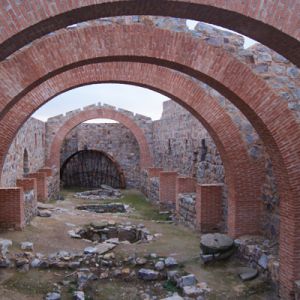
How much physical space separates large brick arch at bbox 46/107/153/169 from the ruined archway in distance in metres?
11.5

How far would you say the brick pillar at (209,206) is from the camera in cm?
1001

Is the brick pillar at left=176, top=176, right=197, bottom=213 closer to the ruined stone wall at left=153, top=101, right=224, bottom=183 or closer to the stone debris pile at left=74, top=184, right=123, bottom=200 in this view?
the ruined stone wall at left=153, top=101, right=224, bottom=183

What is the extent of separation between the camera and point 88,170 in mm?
24141

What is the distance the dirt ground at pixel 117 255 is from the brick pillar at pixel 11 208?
29cm

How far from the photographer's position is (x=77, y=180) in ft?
79.4

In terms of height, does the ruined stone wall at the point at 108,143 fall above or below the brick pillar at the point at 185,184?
above

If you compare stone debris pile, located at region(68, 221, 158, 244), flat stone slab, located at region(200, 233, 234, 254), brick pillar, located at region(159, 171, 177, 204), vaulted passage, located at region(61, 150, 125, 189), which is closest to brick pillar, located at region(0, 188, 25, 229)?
stone debris pile, located at region(68, 221, 158, 244)

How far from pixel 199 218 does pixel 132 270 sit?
3.12 meters

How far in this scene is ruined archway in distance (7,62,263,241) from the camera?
8.38 meters

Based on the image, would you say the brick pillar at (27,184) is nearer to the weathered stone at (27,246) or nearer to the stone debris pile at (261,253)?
the weathered stone at (27,246)

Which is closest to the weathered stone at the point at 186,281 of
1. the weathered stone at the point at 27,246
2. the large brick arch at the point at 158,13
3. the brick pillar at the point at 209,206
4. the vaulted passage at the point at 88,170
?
the brick pillar at the point at 209,206

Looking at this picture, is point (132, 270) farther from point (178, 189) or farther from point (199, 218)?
point (178, 189)

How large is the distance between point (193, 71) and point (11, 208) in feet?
19.8

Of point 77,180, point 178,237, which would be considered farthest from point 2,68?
point 77,180
